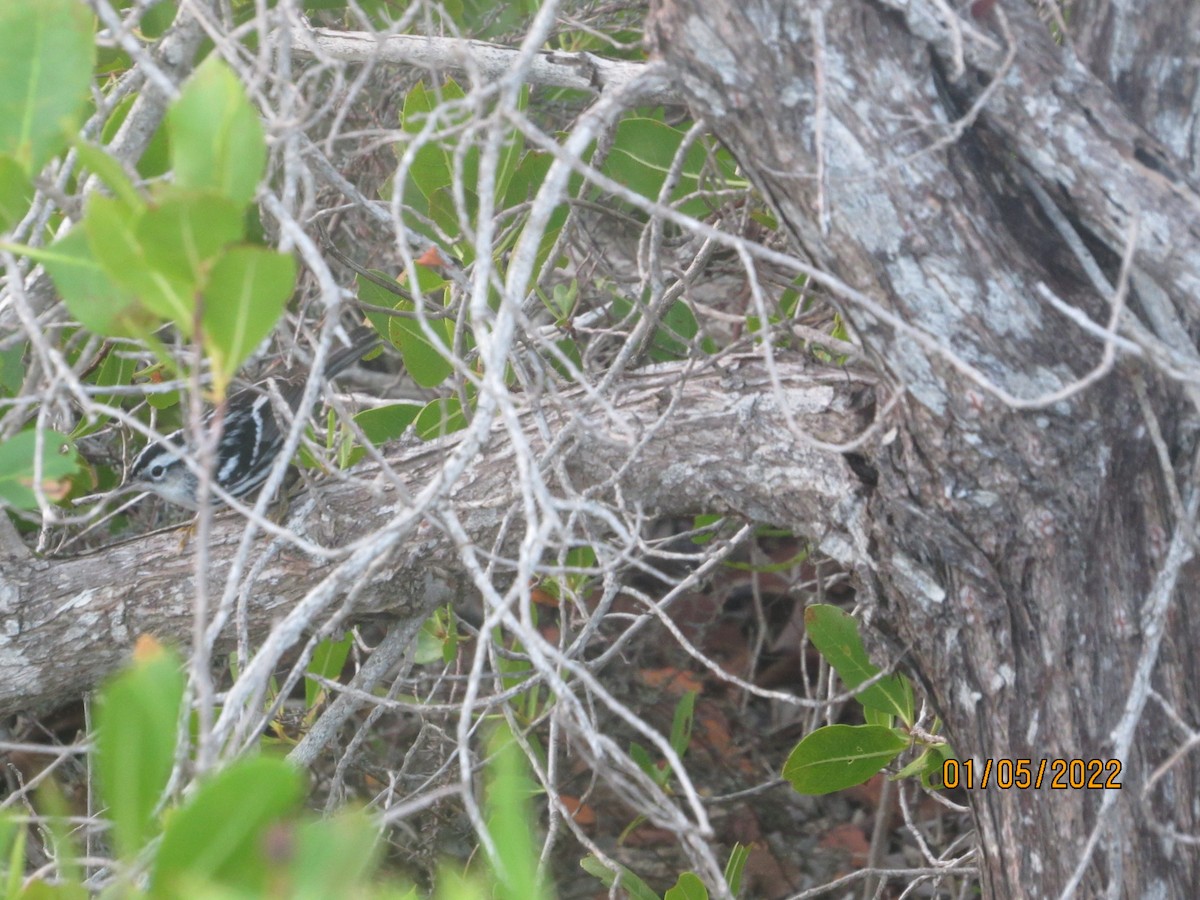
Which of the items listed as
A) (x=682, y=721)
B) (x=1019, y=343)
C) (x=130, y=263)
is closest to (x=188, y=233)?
(x=130, y=263)

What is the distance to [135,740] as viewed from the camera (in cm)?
101

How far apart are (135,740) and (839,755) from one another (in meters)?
2.10

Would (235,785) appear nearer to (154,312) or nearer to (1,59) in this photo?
(154,312)

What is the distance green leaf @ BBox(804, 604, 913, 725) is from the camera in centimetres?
275

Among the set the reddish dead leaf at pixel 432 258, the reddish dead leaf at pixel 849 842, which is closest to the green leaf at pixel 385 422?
the reddish dead leaf at pixel 432 258

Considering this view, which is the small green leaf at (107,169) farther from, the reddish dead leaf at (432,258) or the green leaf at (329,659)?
the green leaf at (329,659)

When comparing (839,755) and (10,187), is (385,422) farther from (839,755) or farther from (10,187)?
(10,187)

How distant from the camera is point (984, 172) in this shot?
76.1 inches

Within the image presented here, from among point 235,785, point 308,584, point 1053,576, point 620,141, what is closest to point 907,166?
point 1053,576

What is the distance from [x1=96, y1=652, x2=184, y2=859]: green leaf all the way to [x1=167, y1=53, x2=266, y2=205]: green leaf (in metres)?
0.52

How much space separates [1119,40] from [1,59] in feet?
6.05

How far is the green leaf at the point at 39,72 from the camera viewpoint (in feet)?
4.24

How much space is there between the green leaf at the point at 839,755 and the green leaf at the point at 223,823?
6.34 feet

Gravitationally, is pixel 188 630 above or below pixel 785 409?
below
